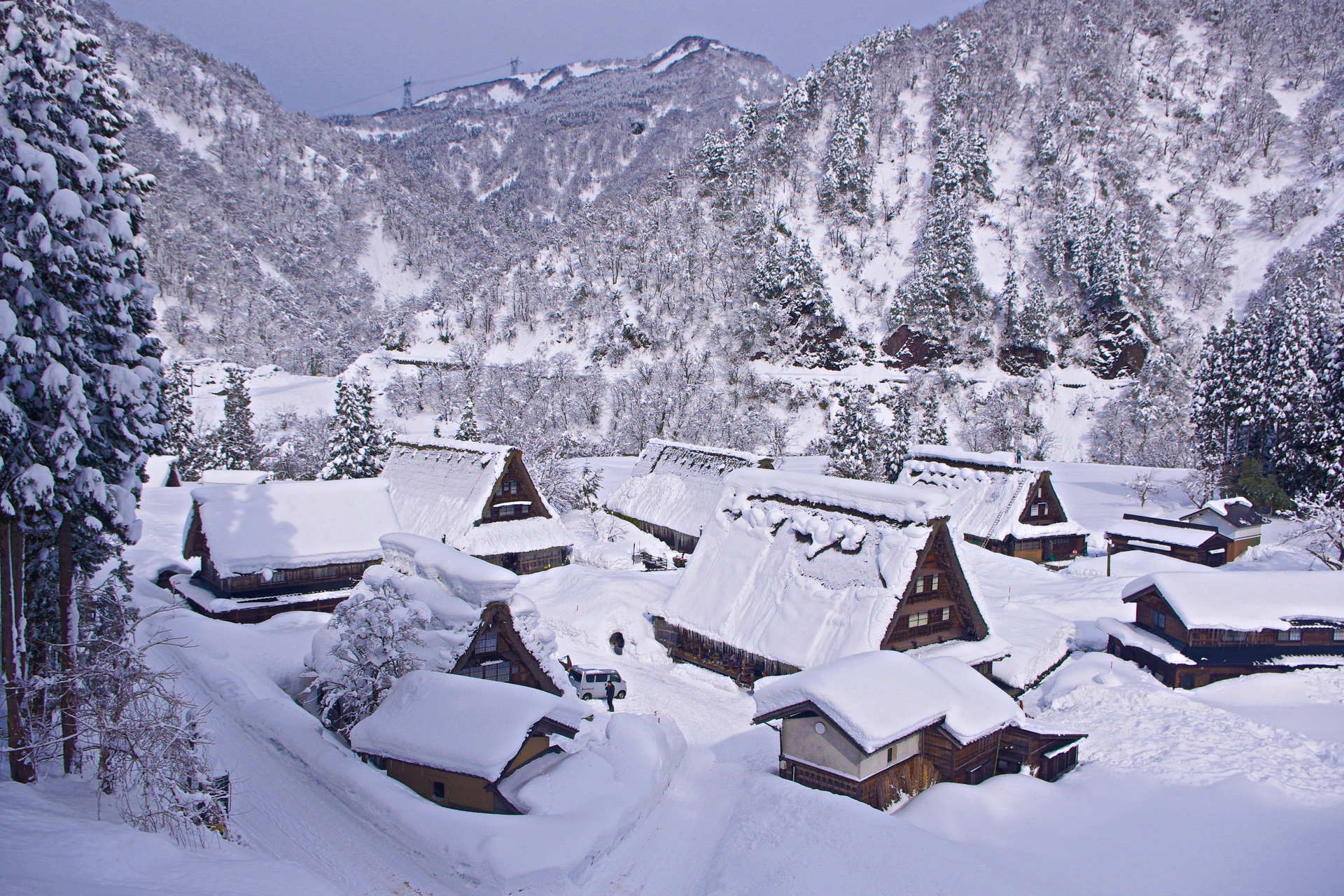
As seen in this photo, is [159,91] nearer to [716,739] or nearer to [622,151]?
[622,151]

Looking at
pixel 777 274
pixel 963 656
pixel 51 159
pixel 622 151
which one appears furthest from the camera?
pixel 622 151

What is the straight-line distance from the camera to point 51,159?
10547 millimetres

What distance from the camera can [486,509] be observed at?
106 ft

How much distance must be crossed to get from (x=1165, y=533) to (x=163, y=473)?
59.7 m

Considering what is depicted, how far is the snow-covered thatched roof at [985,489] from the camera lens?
36.7 m

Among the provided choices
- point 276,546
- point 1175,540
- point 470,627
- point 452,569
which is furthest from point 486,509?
point 1175,540

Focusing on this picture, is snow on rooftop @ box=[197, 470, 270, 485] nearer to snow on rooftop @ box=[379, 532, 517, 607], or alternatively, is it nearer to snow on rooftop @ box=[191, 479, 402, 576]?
snow on rooftop @ box=[191, 479, 402, 576]

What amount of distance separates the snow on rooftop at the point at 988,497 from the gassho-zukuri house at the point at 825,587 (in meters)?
14.3

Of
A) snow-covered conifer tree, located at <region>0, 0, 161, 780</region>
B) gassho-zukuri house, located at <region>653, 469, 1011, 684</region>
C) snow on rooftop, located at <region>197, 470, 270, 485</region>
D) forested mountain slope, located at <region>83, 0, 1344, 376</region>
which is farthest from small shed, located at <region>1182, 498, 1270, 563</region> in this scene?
snow on rooftop, located at <region>197, 470, 270, 485</region>

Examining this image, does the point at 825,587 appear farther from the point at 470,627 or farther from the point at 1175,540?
the point at 1175,540

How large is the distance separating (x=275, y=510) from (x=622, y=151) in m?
160

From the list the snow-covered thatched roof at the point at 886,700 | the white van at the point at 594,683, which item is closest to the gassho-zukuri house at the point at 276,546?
the white van at the point at 594,683

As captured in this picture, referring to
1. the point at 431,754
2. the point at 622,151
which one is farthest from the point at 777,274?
the point at 622,151

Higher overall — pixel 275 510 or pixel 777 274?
pixel 777 274
